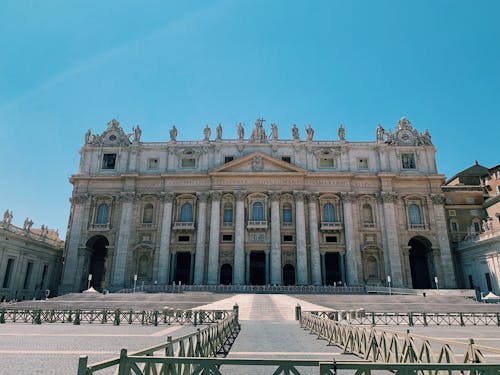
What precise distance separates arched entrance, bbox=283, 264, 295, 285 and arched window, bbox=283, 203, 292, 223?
5.86m

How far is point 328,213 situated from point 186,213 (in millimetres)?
19182

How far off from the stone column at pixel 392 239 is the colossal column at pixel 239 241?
1835 cm

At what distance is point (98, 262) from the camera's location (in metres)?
53.2

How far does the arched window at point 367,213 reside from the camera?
1892 inches

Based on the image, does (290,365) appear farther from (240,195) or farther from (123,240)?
(123,240)

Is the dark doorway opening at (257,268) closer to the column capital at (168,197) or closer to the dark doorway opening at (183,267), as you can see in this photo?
the dark doorway opening at (183,267)

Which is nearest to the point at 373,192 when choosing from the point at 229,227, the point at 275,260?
the point at 275,260

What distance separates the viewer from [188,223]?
4744cm

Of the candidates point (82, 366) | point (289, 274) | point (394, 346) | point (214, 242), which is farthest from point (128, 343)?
point (289, 274)

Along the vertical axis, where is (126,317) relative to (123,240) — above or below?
below

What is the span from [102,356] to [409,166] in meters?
49.0

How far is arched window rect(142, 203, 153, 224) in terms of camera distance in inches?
1938

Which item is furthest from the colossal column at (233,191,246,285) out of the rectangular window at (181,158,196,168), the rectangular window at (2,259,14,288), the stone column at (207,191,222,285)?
the rectangular window at (2,259,14,288)

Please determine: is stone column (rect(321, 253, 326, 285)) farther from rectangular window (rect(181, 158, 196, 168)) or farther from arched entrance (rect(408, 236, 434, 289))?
rectangular window (rect(181, 158, 196, 168))
